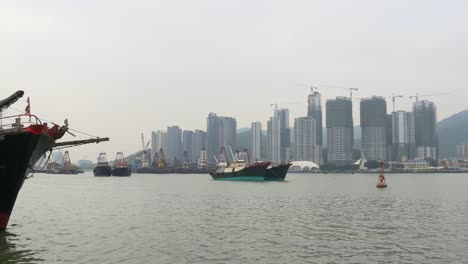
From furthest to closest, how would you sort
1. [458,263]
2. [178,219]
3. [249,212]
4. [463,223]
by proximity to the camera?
[249,212] → [178,219] → [463,223] → [458,263]

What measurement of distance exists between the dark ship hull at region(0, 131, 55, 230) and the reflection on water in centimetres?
251

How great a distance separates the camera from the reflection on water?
23578 millimetres

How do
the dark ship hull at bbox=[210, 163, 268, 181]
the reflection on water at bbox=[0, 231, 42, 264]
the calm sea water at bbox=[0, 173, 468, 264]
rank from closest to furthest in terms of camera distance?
the reflection on water at bbox=[0, 231, 42, 264]
the calm sea water at bbox=[0, 173, 468, 264]
the dark ship hull at bbox=[210, 163, 268, 181]

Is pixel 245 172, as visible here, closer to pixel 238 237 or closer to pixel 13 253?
pixel 238 237

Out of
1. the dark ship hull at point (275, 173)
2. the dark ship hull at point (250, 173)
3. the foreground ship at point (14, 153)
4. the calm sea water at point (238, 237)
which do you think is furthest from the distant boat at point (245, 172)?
the foreground ship at point (14, 153)

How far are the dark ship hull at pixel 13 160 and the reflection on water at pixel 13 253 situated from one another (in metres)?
2.51

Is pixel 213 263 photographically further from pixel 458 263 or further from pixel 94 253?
pixel 458 263

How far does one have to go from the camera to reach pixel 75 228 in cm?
3525

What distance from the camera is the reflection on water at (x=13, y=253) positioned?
77.4 ft

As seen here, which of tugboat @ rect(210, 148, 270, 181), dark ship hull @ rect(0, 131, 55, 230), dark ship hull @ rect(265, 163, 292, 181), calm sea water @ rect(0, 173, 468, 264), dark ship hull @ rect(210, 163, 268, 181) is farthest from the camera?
dark ship hull @ rect(265, 163, 292, 181)

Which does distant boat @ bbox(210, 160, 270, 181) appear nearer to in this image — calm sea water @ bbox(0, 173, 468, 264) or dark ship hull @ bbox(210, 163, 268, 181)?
dark ship hull @ bbox(210, 163, 268, 181)

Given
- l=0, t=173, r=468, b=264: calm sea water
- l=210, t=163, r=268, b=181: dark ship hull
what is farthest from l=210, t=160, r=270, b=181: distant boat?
l=0, t=173, r=468, b=264: calm sea water

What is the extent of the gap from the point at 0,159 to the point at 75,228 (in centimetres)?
912

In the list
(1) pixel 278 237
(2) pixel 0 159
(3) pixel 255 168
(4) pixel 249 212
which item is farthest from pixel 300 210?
(3) pixel 255 168
